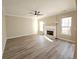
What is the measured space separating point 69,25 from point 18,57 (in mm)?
4838

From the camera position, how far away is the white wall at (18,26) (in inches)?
307

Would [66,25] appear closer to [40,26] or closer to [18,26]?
[18,26]

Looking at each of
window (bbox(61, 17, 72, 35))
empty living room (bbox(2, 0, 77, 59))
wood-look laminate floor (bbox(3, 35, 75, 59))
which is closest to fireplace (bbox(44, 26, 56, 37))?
empty living room (bbox(2, 0, 77, 59))

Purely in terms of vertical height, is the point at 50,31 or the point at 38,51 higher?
the point at 50,31

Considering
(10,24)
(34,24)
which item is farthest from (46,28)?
(10,24)

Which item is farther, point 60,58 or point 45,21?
point 45,21

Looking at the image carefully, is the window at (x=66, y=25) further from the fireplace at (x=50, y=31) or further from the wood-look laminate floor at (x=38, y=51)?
the wood-look laminate floor at (x=38, y=51)

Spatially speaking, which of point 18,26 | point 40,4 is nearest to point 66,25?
point 40,4

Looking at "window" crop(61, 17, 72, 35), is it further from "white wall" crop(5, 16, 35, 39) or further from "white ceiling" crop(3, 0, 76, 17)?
"white wall" crop(5, 16, 35, 39)

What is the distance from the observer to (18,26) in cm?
902

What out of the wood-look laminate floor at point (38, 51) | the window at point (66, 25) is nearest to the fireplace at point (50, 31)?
the window at point (66, 25)

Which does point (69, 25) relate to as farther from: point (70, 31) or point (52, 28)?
point (52, 28)

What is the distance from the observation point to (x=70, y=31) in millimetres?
6523

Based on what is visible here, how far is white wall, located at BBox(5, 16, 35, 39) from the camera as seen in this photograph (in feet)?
25.6
